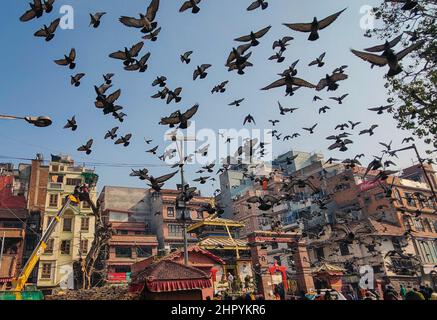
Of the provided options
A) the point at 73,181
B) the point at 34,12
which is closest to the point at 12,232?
the point at 73,181

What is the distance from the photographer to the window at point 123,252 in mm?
41812

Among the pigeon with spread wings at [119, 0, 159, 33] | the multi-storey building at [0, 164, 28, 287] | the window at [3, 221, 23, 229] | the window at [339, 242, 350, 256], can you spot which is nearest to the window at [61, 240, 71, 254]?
the multi-storey building at [0, 164, 28, 287]

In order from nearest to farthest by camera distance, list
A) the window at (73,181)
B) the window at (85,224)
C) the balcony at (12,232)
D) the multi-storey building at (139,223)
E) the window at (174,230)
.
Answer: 1. the balcony at (12,232)
2. the multi-storey building at (139,223)
3. the window at (85,224)
4. the window at (174,230)
5. the window at (73,181)

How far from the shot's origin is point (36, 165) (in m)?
46.2

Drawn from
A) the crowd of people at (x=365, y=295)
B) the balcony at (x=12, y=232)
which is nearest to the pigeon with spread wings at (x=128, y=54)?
the crowd of people at (x=365, y=295)

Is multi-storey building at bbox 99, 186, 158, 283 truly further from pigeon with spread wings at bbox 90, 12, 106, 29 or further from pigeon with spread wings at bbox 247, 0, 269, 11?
pigeon with spread wings at bbox 247, 0, 269, 11

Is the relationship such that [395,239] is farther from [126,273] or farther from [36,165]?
[36,165]

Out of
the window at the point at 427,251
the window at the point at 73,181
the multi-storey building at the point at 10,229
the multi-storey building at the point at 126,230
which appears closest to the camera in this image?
the multi-storey building at the point at 10,229

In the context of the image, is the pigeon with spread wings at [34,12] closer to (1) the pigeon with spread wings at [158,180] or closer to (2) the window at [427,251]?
(1) the pigeon with spread wings at [158,180]

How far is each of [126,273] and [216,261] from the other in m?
17.9

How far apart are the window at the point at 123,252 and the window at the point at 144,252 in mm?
1291

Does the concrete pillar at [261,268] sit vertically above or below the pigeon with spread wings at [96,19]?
below

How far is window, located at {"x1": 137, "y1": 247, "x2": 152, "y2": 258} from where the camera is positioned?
43125 millimetres
